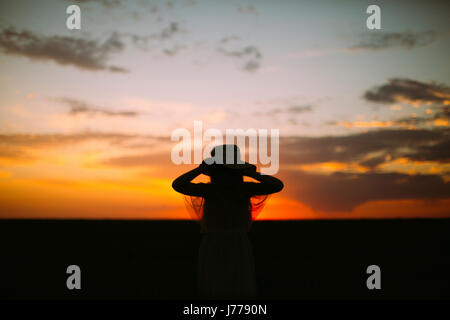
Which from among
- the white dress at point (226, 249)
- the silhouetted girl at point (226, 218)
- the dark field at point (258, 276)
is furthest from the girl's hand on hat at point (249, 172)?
the dark field at point (258, 276)

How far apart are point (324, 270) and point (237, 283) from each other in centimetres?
1290

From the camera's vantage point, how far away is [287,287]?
13.5 metres

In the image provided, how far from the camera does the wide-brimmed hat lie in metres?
5.26

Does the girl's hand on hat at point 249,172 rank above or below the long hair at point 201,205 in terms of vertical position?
above

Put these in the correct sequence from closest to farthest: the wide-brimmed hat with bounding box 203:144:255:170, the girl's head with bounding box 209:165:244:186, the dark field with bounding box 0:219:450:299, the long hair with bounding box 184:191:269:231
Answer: the wide-brimmed hat with bounding box 203:144:255:170 < the girl's head with bounding box 209:165:244:186 < the long hair with bounding box 184:191:269:231 < the dark field with bounding box 0:219:450:299

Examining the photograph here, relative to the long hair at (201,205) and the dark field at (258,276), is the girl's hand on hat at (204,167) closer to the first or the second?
the long hair at (201,205)

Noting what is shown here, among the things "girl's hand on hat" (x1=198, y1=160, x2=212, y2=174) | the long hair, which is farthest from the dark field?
"girl's hand on hat" (x1=198, y1=160, x2=212, y2=174)

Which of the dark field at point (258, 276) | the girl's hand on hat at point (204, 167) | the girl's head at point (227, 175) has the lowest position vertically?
the dark field at point (258, 276)

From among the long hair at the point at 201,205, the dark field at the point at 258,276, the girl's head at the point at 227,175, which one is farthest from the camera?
the dark field at the point at 258,276

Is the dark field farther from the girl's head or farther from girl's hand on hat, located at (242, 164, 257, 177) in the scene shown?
girl's hand on hat, located at (242, 164, 257, 177)

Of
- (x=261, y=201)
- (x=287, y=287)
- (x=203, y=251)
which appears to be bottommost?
(x=287, y=287)

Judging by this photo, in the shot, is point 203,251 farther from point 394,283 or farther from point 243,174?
point 394,283

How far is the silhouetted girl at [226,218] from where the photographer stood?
533cm
